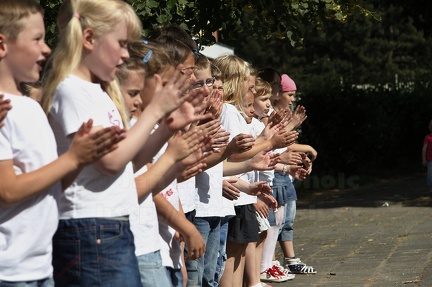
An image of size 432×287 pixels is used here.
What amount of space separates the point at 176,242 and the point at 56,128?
4.26 ft

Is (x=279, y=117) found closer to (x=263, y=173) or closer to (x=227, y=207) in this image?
(x=227, y=207)

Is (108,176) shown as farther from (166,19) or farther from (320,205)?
(320,205)

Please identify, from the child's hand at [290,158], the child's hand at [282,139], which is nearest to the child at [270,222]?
the child's hand at [290,158]

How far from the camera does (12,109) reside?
11.3 feet

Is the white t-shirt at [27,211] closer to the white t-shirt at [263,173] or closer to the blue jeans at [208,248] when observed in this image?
the blue jeans at [208,248]

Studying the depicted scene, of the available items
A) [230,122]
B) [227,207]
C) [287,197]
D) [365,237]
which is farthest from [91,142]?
[365,237]

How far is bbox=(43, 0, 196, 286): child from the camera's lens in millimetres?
3705

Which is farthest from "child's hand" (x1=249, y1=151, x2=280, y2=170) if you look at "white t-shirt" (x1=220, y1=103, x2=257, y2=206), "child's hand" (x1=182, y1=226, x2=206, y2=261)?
"child's hand" (x1=182, y1=226, x2=206, y2=261)

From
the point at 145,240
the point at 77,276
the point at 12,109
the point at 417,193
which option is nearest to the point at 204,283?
the point at 145,240

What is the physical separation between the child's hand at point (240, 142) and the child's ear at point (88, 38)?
212 centimetres

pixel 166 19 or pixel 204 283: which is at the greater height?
pixel 166 19

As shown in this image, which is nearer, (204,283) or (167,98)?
(167,98)

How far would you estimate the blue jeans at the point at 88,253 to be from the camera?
3.71 m

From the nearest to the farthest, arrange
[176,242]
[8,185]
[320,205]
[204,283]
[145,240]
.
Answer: [8,185] < [145,240] < [176,242] < [204,283] < [320,205]
